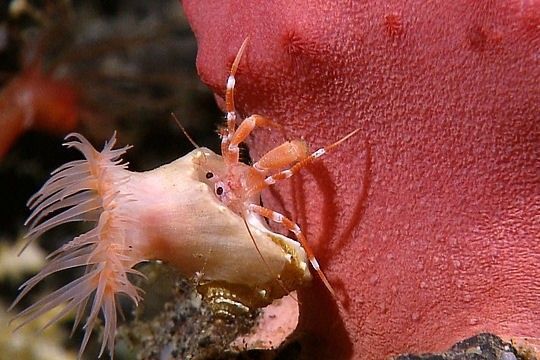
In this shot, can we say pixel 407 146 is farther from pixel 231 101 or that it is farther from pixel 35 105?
pixel 35 105

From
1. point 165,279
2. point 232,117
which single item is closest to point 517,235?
point 232,117

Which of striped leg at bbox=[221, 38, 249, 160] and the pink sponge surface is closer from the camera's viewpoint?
the pink sponge surface

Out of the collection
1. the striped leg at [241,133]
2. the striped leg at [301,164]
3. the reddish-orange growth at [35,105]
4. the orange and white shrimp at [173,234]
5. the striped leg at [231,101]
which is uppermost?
the reddish-orange growth at [35,105]

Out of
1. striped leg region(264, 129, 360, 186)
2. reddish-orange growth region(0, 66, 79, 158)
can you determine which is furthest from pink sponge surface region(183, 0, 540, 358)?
reddish-orange growth region(0, 66, 79, 158)

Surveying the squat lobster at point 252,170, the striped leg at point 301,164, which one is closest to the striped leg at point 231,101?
the squat lobster at point 252,170

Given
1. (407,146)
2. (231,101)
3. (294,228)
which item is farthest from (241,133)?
(407,146)

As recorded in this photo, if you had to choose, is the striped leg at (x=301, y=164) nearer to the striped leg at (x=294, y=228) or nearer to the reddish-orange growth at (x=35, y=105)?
the striped leg at (x=294, y=228)

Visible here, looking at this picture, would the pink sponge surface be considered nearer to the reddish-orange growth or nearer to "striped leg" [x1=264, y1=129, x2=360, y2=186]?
"striped leg" [x1=264, y1=129, x2=360, y2=186]
